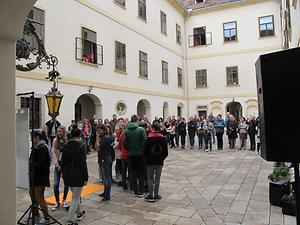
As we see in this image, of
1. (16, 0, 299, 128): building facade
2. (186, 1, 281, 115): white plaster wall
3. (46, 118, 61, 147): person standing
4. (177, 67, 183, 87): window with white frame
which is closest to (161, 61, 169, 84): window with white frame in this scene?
(16, 0, 299, 128): building facade

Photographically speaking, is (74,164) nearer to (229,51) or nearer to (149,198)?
(149,198)

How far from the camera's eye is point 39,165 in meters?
5.20

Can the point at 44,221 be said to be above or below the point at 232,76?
below

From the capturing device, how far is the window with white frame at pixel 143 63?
2045cm

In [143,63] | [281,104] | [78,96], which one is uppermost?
[143,63]

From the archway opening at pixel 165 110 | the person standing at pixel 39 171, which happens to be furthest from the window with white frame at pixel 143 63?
the person standing at pixel 39 171

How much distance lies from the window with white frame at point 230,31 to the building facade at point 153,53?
3.5 inches

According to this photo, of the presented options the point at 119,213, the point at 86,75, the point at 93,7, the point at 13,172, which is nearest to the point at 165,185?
the point at 119,213

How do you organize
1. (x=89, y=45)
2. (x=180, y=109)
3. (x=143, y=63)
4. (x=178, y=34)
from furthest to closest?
(x=178, y=34)
(x=180, y=109)
(x=143, y=63)
(x=89, y=45)

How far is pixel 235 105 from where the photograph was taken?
2889cm

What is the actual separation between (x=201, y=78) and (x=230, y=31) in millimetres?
5014

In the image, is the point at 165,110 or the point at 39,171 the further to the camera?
the point at 165,110

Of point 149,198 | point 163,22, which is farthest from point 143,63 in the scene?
point 149,198

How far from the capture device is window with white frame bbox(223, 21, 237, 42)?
27.8 m
